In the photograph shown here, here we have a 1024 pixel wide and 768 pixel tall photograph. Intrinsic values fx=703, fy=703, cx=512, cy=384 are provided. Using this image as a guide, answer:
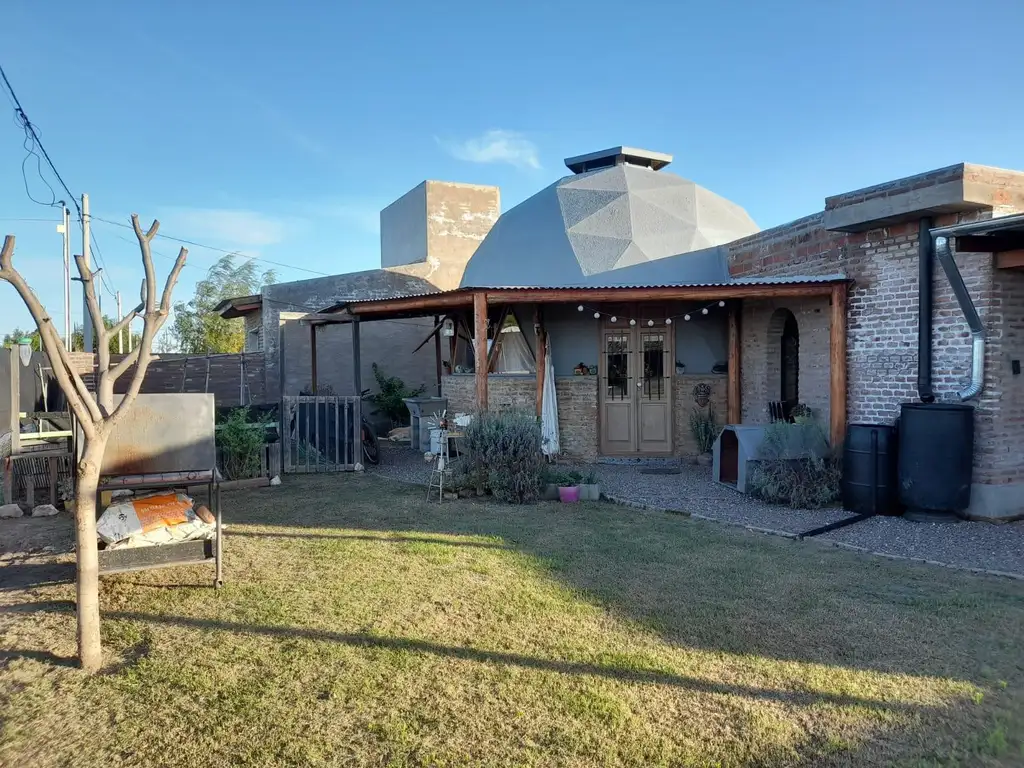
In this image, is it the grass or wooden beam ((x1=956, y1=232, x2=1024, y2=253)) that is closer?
the grass

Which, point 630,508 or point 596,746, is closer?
point 596,746

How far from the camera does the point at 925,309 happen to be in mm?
7480

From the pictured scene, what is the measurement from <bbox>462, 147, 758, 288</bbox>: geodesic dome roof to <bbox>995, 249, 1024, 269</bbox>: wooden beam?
5099 millimetres

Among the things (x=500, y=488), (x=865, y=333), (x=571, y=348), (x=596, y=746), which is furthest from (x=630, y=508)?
(x=596, y=746)

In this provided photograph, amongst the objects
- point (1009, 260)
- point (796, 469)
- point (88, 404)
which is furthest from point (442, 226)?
point (88, 404)

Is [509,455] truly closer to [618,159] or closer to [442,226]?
[618,159]

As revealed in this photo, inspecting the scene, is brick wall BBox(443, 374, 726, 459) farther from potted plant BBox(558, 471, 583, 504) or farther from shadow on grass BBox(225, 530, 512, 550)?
shadow on grass BBox(225, 530, 512, 550)

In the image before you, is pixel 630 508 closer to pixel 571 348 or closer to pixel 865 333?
pixel 865 333

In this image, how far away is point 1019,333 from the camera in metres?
7.11

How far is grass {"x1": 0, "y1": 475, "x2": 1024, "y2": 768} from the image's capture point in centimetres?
292

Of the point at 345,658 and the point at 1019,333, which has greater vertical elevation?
the point at 1019,333

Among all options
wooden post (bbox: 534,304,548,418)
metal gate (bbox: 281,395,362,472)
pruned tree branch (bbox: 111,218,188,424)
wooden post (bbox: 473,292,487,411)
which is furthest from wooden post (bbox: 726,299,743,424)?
pruned tree branch (bbox: 111,218,188,424)

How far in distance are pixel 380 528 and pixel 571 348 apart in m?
5.70

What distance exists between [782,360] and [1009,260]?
4322 millimetres
